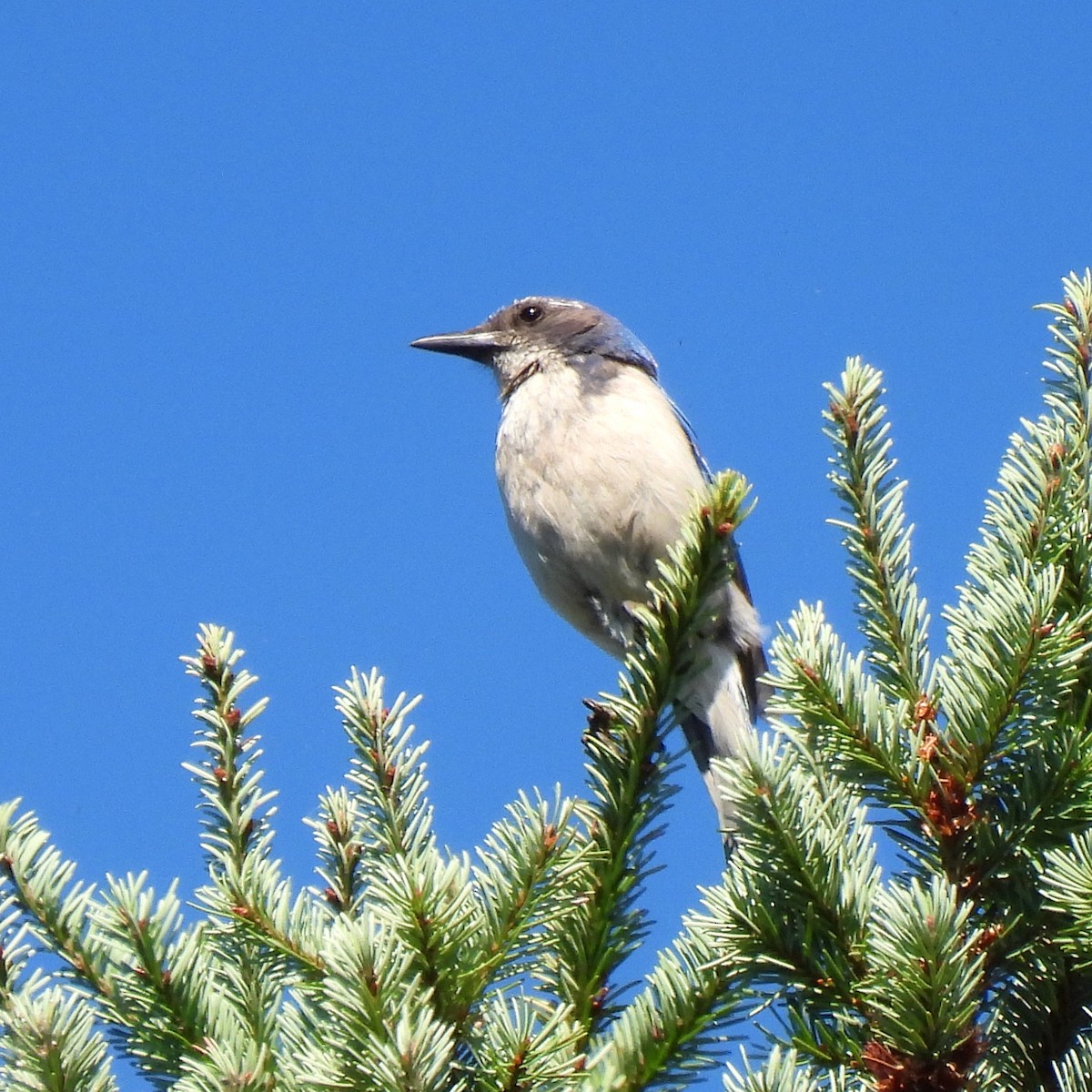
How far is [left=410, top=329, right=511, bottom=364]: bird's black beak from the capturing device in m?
7.53

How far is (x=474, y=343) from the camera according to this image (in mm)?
7617

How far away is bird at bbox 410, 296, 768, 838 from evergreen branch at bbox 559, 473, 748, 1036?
3023 millimetres

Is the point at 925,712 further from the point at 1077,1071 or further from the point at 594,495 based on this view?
the point at 594,495

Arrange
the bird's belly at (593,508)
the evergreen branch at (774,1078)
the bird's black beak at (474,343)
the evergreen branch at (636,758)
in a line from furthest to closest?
the bird's black beak at (474,343), the bird's belly at (593,508), the evergreen branch at (636,758), the evergreen branch at (774,1078)

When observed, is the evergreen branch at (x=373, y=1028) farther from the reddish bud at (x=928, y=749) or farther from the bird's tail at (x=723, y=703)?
the bird's tail at (x=723, y=703)

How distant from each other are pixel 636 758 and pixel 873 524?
0.68 m

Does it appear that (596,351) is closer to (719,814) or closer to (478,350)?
(478,350)

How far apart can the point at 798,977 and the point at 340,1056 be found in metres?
0.76

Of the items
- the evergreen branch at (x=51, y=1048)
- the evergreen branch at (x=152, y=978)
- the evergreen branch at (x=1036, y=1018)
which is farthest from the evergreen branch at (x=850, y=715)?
the evergreen branch at (x=51, y=1048)

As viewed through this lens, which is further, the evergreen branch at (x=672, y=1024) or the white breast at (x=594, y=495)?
the white breast at (x=594, y=495)

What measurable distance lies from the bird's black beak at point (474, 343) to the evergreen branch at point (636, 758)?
521 cm

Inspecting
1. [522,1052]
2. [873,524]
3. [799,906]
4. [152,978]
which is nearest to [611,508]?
[873,524]

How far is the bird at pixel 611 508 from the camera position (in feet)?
19.0

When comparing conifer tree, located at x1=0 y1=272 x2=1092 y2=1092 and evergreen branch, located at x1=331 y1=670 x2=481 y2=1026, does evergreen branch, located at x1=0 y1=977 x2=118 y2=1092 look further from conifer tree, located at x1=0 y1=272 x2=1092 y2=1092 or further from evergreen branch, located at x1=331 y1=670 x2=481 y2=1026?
evergreen branch, located at x1=331 y1=670 x2=481 y2=1026
